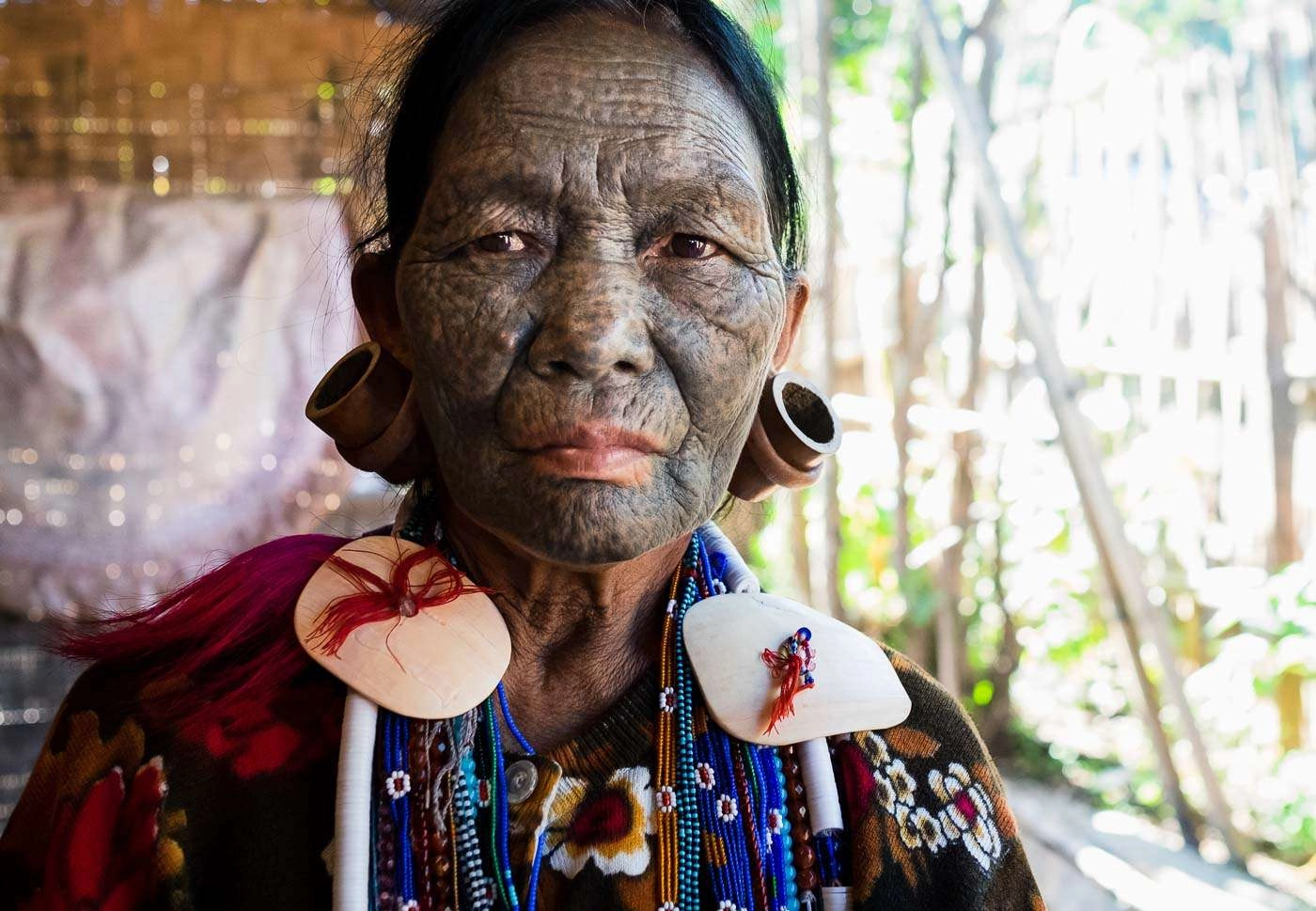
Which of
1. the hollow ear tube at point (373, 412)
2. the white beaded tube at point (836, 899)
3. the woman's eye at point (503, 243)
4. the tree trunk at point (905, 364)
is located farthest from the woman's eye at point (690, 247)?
the tree trunk at point (905, 364)

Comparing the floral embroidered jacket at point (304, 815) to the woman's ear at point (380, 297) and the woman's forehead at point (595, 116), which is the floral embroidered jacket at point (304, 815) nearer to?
the woman's ear at point (380, 297)

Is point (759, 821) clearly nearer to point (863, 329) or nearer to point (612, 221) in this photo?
point (612, 221)

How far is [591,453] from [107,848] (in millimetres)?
684

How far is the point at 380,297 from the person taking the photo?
152 cm

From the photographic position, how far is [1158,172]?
4625 millimetres

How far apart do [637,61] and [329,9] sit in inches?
90.2

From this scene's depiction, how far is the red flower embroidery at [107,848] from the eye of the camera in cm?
127

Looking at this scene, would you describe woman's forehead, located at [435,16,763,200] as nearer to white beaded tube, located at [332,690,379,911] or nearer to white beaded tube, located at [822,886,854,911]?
white beaded tube, located at [332,690,379,911]

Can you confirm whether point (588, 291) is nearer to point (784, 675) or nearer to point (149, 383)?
point (784, 675)

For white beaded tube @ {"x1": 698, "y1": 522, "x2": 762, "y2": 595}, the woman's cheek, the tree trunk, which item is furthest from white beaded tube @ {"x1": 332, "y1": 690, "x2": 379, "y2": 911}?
the tree trunk

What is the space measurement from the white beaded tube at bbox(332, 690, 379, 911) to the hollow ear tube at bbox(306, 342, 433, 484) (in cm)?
31

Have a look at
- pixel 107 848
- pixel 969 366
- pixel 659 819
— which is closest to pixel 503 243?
pixel 659 819

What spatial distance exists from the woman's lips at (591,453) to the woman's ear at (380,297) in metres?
0.32

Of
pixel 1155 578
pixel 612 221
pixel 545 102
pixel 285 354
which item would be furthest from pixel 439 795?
pixel 1155 578
